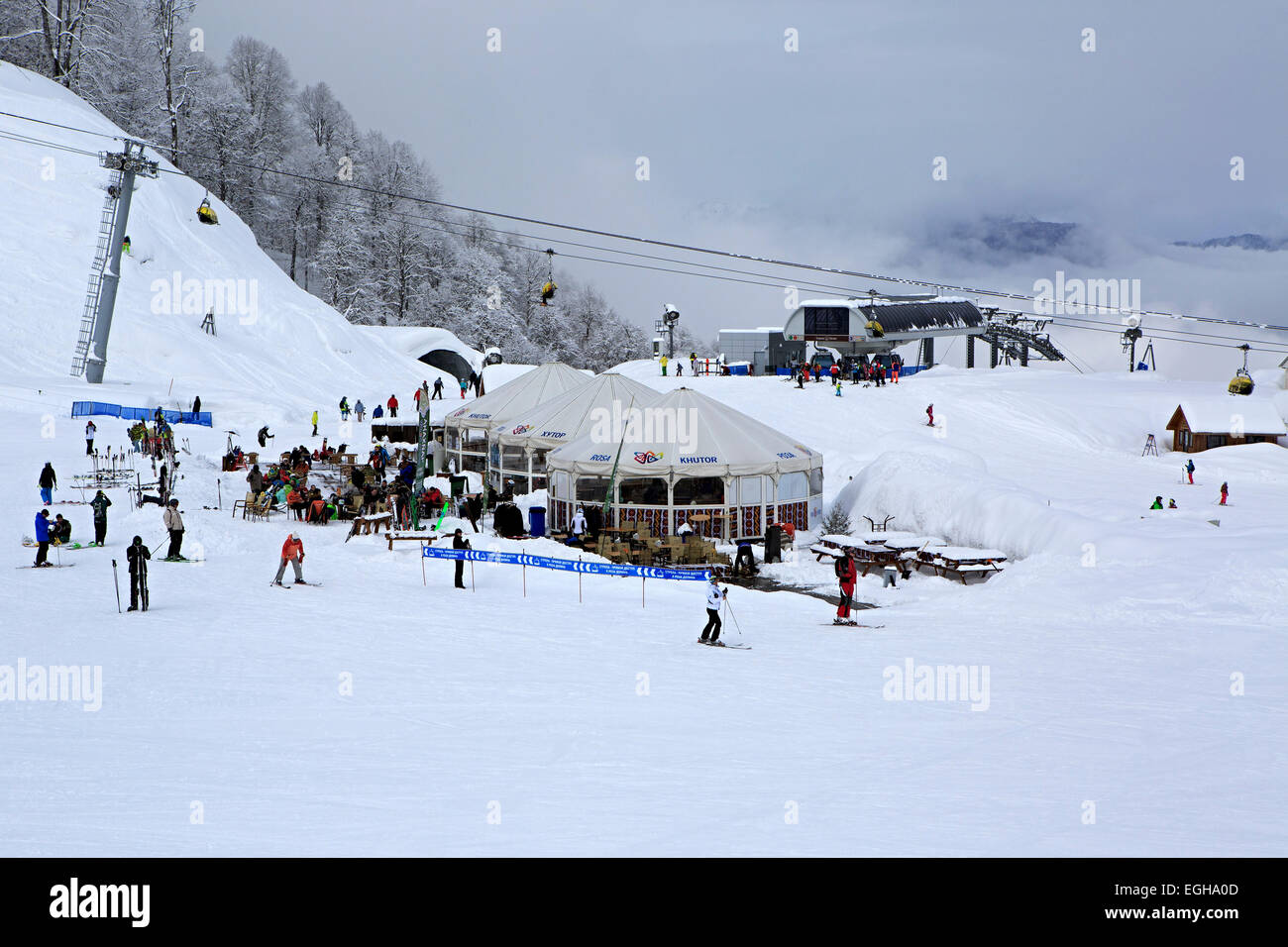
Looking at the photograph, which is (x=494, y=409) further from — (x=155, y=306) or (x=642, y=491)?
(x=155, y=306)

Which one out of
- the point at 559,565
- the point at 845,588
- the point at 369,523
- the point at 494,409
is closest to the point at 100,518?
the point at 369,523

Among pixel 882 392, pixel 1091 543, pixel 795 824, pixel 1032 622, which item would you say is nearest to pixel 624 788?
pixel 795 824

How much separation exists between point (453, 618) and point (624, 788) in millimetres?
7402

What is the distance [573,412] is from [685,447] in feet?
18.1

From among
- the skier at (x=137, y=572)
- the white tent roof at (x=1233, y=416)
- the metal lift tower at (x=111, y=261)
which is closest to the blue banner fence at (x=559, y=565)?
the skier at (x=137, y=572)

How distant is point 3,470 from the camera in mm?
24406

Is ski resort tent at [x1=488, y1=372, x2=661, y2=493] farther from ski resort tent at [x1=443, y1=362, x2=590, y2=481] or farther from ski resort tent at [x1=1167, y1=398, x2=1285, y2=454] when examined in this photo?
ski resort tent at [x1=1167, y1=398, x2=1285, y2=454]

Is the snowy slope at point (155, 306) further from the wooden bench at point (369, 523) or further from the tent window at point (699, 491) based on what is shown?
the tent window at point (699, 491)

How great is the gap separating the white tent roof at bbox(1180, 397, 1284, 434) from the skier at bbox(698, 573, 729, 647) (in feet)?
120

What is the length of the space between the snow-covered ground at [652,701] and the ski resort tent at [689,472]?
3017 millimetres

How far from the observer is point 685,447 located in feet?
77.9

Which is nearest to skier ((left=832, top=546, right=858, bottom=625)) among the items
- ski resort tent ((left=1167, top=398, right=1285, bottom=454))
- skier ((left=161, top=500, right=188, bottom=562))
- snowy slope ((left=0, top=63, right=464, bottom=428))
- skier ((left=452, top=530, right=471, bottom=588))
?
skier ((left=452, top=530, right=471, bottom=588))
